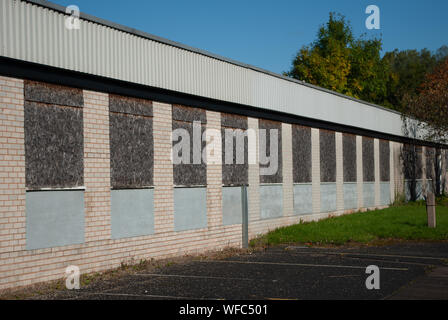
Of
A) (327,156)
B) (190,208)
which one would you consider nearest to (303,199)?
(327,156)

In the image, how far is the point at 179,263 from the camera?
43.5ft

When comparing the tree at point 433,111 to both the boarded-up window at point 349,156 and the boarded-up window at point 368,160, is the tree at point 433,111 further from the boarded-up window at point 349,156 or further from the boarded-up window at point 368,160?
the boarded-up window at point 349,156

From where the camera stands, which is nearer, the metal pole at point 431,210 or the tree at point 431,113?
the metal pole at point 431,210

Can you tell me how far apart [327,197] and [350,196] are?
2.53 meters

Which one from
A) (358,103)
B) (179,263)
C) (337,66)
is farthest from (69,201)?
(337,66)

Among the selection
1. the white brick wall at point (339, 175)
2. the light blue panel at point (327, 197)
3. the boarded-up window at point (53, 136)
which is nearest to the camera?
the boarded-up window at point (53, 136)

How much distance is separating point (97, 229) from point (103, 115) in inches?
99.5

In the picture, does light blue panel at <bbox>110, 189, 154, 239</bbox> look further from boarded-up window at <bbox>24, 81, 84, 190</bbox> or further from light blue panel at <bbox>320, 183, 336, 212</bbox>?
light blue panel at <bbox>320, 183, 336, 212</bbox>

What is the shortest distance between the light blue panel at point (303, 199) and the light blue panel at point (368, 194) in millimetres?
5867

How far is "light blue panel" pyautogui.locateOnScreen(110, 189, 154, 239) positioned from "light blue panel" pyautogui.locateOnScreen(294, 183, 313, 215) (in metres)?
8.42

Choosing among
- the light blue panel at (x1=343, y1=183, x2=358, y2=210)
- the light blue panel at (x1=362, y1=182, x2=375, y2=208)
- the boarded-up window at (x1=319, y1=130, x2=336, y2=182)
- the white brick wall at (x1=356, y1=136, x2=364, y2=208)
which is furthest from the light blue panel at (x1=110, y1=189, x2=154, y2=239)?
the light blue panel at (x1=362, y1=182, x2=375, y2=208)

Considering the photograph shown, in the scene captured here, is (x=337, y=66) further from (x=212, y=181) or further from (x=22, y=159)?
(x=22, y=159)

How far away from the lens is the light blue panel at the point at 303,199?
20.6 metres

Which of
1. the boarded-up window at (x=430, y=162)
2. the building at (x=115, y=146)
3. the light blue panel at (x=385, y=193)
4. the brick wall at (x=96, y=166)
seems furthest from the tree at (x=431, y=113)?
the brick wall at (x=96, y=166)
